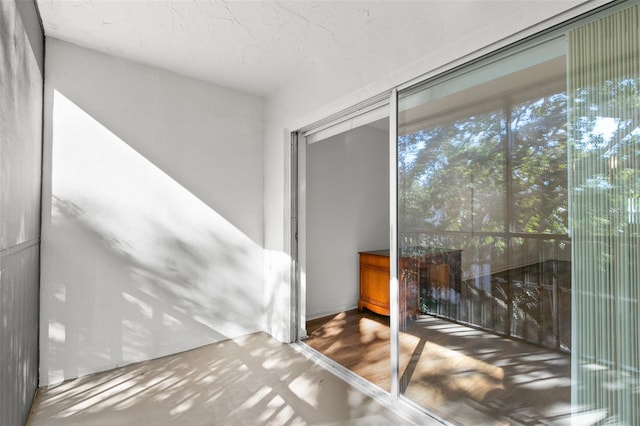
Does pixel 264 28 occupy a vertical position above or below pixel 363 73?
above

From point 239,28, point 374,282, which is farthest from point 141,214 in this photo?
point 374,282

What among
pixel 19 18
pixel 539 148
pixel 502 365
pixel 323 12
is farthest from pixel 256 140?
pixel 502 365

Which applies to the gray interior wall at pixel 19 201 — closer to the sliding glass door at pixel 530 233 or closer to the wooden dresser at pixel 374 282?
the sliding glass door at pixel 530 233

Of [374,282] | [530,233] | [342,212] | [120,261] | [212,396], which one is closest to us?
[530,233]

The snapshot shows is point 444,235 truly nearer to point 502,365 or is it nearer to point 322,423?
point 502,365

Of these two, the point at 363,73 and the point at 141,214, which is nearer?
the point at 363,73

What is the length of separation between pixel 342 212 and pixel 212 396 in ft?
8.46

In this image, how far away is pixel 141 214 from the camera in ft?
9.00

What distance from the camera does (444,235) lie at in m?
1.87

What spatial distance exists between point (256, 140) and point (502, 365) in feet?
9.61

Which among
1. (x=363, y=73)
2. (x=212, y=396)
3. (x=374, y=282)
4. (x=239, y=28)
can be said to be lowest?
(x=212, y=396)

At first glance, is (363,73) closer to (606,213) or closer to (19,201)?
(606,213)

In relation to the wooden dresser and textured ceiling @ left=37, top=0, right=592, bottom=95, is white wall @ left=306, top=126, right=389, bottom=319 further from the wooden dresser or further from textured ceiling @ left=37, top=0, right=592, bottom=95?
textured ceiling @ left=37, top=0, right=592, bottom=95

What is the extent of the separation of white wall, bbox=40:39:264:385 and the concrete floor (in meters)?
0.27
